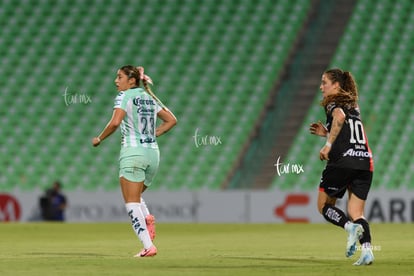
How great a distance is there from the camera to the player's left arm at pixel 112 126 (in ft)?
30.9

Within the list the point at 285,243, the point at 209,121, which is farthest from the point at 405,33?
the point at 285,243

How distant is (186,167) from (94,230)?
5.46 metres

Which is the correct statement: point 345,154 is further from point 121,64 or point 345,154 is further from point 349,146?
point 121,64

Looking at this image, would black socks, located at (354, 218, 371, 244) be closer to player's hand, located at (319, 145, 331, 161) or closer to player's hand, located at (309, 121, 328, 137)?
player's hand, located at (319, 145, 331, 161)

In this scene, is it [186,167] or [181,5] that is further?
[181,5]

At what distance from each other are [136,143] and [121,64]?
44.0 feet

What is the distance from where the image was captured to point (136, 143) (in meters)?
9.71

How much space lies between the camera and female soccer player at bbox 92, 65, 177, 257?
9562 mm

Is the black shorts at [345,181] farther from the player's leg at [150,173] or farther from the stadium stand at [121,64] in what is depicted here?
the stadium stand at [121,64]

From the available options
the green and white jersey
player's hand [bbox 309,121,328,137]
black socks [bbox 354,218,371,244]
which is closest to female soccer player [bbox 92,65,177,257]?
the green and white jersey

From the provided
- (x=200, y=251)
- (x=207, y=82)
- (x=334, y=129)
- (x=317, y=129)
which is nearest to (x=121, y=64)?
(x=207, y=82)

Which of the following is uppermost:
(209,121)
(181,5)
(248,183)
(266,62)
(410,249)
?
(181,5)

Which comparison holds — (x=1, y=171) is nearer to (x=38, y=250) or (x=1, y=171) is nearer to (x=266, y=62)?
(x=266, y=62)

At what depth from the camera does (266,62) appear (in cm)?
2302
